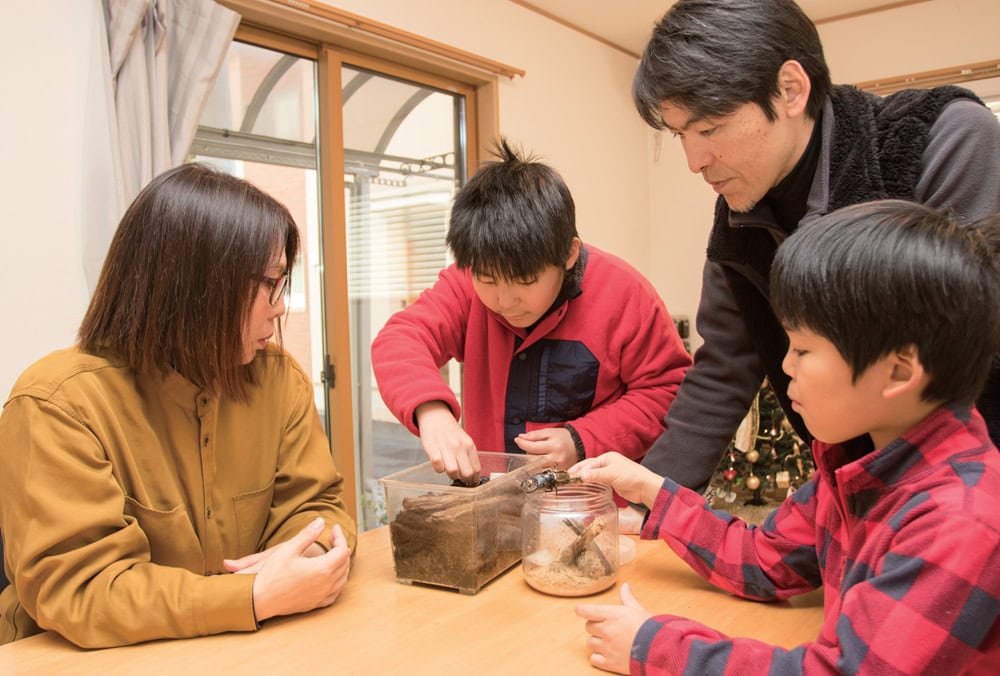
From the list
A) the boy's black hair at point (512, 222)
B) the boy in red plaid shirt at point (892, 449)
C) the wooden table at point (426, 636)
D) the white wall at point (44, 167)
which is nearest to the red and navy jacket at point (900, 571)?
the boy in red plaid shirt at point (892, 449)

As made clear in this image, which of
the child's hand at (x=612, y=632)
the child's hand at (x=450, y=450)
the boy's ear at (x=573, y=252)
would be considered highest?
the boy's ear at (x=573, y=252)

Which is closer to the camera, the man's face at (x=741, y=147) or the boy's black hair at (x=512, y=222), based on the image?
the man's face at (x=741, y=147)

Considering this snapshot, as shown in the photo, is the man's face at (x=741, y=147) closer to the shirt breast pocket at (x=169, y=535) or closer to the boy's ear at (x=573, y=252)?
the boy's ear at (x=573, y=252)

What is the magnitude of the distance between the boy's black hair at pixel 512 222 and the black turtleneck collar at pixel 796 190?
15.1 inches

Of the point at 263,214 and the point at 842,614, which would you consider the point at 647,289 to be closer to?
the point at 263,214

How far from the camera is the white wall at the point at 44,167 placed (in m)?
2.09

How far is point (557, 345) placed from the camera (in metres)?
1.51

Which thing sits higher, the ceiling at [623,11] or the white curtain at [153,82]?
the ceiling at [623,11]

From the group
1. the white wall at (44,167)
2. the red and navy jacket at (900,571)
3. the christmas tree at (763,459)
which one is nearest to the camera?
the red and navy jacket at (900,571)

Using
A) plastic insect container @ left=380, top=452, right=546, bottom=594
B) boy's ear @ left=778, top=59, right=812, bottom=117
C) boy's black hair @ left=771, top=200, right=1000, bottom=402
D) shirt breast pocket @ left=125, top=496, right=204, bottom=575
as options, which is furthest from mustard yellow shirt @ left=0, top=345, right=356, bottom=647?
boy's ear @ left=778, top=59, right=812, bottom=117

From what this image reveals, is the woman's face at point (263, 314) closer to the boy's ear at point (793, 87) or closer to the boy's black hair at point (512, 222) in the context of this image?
the boy's black hair at point (512, 222)

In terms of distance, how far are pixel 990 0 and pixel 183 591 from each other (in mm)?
4402

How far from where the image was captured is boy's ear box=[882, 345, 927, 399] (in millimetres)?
736

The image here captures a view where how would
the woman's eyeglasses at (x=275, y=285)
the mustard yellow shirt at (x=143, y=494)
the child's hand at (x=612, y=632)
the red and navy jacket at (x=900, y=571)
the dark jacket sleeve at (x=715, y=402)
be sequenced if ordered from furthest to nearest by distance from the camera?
1. the dark jacket sleeve at (x=715, y=402)
2. the woman's eyeglasses at (x=275, y=285)
3. the mustard yellow shirt at (x=143, y=494)
4. the child's hand at (x=612, y=632)
5. the red and navy jacket at (x=900, y=571)
